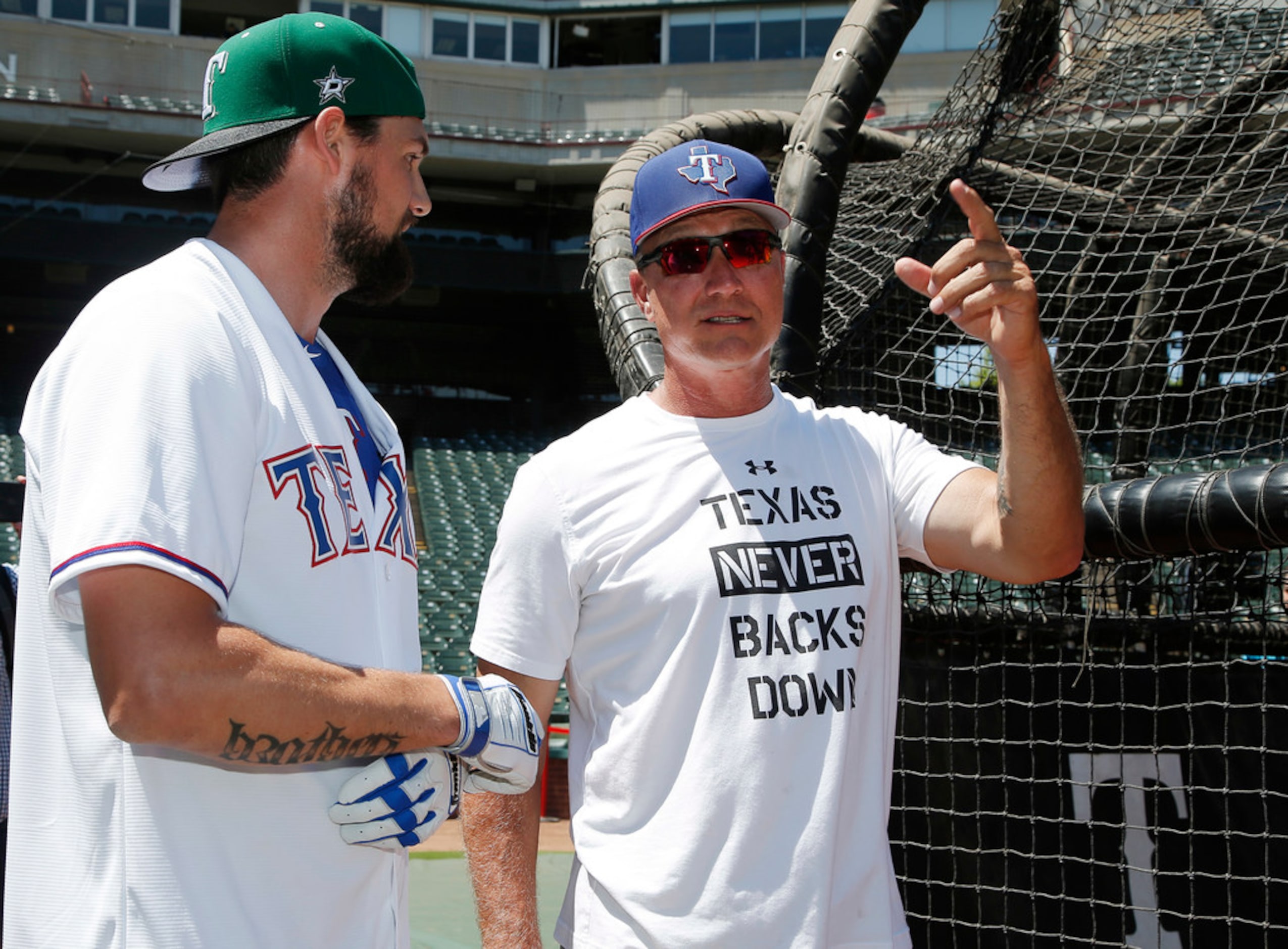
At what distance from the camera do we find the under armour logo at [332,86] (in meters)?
1.52

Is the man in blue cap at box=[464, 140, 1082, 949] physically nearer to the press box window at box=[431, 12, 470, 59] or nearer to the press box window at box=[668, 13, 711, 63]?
the press box window at box=[668, 13, 711, 63]

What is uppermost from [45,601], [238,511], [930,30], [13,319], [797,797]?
[930,30]

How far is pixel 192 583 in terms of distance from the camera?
3.96 feet

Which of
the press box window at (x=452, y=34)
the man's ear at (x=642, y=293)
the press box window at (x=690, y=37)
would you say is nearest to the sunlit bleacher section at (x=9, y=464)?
the press box window at (x=452, y=34)

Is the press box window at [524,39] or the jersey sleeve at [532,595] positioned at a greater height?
the press box window at [524,39]

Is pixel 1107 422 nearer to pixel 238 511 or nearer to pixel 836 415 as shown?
pixel 836 415

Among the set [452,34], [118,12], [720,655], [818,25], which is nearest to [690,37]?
[818,25]

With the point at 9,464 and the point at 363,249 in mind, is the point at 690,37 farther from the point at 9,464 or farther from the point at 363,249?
the point at 363,249

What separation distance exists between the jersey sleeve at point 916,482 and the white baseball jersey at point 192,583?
1.03 metres

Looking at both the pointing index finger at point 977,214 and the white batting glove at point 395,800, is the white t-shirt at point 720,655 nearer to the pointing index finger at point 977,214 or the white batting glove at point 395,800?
the pointing index finger at point 977,214

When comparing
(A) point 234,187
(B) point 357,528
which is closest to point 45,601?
(B) point 357,528

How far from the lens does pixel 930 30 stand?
86.1ft

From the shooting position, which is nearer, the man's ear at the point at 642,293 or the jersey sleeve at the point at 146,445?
the jersey sleeve at the point at 146,445

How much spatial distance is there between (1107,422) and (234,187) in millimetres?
11445
